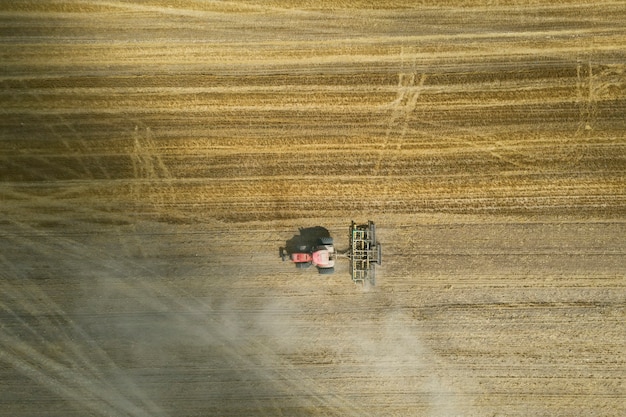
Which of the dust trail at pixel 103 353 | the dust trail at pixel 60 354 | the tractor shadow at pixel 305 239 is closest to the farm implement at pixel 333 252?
the tractor shadow at pixel 305 239

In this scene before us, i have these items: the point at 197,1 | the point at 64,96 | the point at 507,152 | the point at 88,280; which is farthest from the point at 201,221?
the point at 507,152

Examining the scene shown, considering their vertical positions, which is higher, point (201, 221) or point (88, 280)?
point (201, 221)

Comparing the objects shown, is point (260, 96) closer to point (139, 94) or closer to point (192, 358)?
point (139, 94)

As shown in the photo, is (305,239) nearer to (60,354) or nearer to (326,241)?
(326,241)

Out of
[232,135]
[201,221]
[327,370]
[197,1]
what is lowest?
[327,370]

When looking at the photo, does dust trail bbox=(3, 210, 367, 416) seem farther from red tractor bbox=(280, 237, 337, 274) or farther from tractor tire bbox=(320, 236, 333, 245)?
tractor tire bbox=(320, 236, 333, 245)

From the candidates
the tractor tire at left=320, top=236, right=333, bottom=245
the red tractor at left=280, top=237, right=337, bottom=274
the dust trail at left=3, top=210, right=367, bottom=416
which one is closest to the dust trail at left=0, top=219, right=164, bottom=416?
the dust trail at left=3, top=210, right=367, bottom=416
